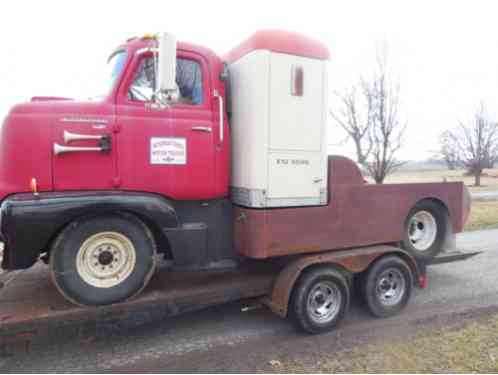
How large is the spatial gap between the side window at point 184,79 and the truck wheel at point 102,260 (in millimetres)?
1371

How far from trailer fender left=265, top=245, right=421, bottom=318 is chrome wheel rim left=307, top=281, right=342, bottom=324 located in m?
0.24

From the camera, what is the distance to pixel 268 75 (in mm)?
3732

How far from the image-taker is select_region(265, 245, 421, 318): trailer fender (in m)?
3.82

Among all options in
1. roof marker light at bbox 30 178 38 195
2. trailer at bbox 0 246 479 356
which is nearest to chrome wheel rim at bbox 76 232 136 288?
trailer at bbox 0 246 479 356

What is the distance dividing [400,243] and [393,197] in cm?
74

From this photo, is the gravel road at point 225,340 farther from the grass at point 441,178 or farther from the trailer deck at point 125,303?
the grass at point 441,178

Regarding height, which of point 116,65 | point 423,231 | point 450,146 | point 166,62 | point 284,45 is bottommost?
point 423,231

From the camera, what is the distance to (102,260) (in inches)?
133

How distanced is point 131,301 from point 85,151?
1472mm

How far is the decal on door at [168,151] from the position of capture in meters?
3.56

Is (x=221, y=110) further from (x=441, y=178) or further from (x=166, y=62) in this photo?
(x=441, y=178)

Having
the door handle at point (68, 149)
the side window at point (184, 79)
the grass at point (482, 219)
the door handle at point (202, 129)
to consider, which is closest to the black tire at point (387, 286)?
the door handle at point (202, 129)

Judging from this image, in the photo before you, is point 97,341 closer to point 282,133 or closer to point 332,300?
point 332,300

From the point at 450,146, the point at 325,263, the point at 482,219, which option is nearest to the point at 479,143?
the point at 450,146
